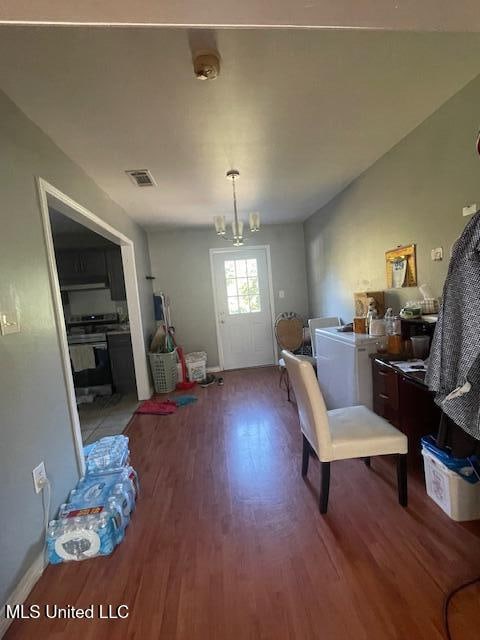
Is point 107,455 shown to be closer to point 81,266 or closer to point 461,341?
point 461,341

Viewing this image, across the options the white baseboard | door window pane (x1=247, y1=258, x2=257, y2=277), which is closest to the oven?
door window pane (x1=247, y1=258, x2=257, y2=277)

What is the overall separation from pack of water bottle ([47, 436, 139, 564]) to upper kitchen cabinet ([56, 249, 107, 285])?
10.6 ft

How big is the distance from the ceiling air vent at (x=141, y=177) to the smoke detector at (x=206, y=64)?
1.25 meters

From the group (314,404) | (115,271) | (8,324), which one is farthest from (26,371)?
(115,271)

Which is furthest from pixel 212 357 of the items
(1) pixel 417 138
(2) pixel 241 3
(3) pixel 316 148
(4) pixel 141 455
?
(2) pixel 241 3

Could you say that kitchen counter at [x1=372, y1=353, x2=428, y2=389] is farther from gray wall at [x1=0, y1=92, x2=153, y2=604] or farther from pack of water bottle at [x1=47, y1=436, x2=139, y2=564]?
gray wall at [x1=0, y1=92, x2=153, y2=604]

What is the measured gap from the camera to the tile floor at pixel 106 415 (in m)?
2.93

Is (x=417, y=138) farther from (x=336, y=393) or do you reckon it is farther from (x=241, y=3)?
(x=336, y=393)

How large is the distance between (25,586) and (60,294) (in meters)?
1.77

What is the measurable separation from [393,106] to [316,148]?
0.60 m

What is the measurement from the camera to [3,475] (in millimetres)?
1250

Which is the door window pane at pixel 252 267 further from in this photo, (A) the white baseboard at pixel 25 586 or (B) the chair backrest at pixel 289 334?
(A) the white baseboard at pixel 25 586

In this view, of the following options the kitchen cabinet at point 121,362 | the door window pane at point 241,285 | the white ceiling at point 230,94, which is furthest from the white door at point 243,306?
the white ceiling at point 230,94

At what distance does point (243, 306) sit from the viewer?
494 centimetres
